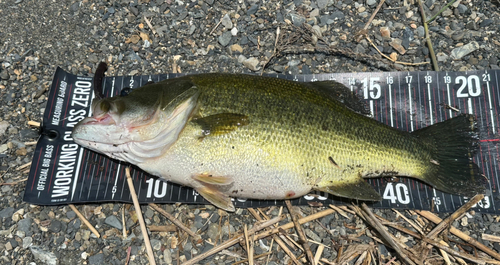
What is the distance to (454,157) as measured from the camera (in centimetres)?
315

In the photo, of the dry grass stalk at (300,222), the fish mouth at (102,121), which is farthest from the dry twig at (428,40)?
the fish mouth at (102,121)

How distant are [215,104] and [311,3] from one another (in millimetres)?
Answer: 2511

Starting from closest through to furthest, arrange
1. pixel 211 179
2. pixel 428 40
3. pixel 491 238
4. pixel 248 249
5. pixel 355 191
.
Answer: pixel 211 179, pixel 355 191, pixel 248 249, pixel 491 238, pixel 428 40

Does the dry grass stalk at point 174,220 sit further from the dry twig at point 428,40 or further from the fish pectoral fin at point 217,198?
the dry twig at point 428,40

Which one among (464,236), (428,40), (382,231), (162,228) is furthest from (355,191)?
(428,40)

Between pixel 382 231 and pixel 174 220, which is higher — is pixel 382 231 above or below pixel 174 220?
below

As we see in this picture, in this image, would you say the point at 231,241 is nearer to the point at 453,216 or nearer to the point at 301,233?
the point at 301,233

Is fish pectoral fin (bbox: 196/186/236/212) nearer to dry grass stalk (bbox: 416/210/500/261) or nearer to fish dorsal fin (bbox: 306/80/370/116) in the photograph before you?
fish dorsal fin (bbox: 306/80/370/116)

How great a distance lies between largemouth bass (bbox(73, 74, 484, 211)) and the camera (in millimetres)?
2611

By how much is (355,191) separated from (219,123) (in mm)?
1551

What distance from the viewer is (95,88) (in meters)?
3.46

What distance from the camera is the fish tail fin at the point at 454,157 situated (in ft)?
10.2

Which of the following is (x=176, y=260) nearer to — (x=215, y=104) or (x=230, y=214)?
(x=230, y=214)

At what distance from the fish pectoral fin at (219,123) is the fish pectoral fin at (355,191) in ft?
3.68
